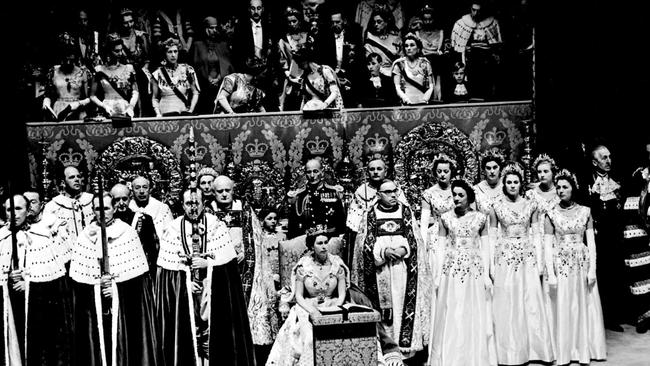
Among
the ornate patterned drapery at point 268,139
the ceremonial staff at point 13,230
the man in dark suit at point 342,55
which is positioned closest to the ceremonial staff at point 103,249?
the ceremonial staff at point 13,230

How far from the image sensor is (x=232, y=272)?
734cm

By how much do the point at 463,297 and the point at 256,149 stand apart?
3.29m

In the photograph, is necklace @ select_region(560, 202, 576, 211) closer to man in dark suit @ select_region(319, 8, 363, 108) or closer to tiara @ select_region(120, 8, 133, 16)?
man in dark suit @ select_region(319, 8, 363, 108)

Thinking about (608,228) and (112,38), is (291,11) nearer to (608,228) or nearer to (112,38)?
(112,38)

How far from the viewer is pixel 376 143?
32.0ft

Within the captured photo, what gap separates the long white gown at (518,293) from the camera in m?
7.73

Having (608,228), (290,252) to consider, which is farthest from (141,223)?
(608,228)

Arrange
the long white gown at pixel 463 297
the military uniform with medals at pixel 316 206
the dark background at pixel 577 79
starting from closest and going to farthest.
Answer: the long white gown at pixel 463 297, the military uniform with medals at pixel 316 206, the dark background at pixel 577 79

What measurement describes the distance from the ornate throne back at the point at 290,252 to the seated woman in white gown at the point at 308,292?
0.56 m

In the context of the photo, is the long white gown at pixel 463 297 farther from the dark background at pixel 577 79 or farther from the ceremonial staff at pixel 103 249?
the ceremonial staff at pixel 103 249

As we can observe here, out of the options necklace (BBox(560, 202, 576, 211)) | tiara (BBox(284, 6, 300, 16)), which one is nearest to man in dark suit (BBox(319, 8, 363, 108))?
tiara (BBox(284, 6, 300, 16))

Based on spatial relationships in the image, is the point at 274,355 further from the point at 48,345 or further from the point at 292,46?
the point at 292,46

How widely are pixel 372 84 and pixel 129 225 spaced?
3890 mm

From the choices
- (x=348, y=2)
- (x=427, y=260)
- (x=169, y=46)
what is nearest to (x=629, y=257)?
(x=427, y=260)
